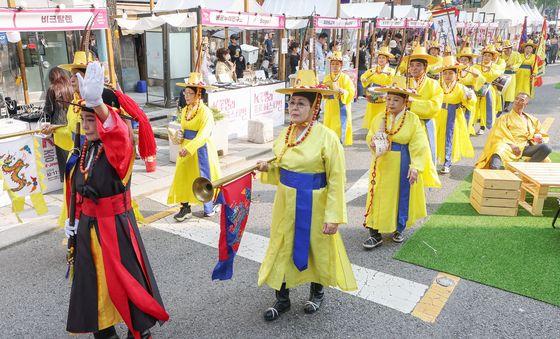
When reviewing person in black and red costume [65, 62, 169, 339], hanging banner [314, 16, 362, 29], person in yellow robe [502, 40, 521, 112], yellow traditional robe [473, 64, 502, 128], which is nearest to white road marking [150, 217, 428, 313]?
person in black and red costume [65, 62, 169, 339]

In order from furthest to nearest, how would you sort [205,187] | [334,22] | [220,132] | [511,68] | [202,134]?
[511,68] → [334,22] → [220,132] → [202,134] → [205,187]

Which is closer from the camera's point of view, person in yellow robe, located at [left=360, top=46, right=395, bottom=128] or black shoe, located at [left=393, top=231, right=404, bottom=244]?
black shoe, located at [left=393, top=231, right=404, bottom=244]

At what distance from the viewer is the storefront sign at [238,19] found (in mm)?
9555

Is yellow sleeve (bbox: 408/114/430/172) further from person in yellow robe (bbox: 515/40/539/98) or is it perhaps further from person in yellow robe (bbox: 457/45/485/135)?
person in yellow robe (bbox: 515/40/539/98)

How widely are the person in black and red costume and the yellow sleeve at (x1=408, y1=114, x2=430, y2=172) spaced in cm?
298

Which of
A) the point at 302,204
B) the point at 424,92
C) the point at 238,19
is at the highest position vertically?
the point at 238,19

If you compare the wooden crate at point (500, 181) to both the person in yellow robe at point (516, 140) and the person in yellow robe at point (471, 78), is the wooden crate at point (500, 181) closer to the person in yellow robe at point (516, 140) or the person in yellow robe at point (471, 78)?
the person in yellow robe at point (516, 140)

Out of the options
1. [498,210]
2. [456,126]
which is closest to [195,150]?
[498,210]

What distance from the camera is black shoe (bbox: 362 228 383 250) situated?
5212mm

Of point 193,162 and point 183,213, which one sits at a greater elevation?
point 193,162

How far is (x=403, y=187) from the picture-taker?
5094 millimetres

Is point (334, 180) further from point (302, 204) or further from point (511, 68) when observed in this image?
point (511, 68)

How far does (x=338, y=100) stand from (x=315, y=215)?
19.3ft

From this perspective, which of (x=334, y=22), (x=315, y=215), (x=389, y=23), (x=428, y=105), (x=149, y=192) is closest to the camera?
(x=315, y=215)
